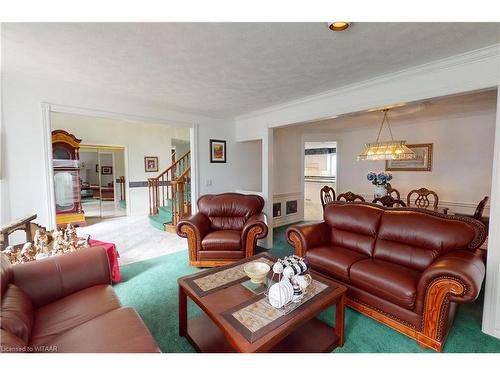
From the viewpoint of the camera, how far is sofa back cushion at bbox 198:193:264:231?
365cm

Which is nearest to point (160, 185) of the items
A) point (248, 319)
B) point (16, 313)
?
point (16, 313)

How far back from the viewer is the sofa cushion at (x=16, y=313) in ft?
3.75

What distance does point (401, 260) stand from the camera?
7.38ft

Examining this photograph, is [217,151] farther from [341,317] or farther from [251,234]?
[341,317]

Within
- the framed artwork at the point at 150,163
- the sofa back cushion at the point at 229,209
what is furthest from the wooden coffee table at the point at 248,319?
the framed artwork at the point at 150,163

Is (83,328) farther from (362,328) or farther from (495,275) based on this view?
(495,275)

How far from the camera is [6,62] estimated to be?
218 cm

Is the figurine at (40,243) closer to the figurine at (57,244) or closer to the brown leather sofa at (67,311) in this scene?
the figurine at (57,244)

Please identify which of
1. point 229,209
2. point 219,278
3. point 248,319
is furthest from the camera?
point 229,209

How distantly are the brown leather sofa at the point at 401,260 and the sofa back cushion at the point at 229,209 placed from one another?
1.09 metres

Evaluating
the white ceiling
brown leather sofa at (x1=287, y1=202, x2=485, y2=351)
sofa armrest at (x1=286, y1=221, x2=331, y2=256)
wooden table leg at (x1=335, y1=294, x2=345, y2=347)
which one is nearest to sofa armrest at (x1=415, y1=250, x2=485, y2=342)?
brown leather sofa at (x1=287, y1=202, x2=485, y2=351)

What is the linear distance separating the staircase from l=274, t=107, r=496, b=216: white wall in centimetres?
202

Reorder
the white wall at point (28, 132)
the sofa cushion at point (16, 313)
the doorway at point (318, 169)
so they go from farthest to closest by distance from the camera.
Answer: the doorway at point (318, 169), the white wall at point (28, 132), the sofa cushion at point (16, 313)

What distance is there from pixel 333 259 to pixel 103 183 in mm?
9141
